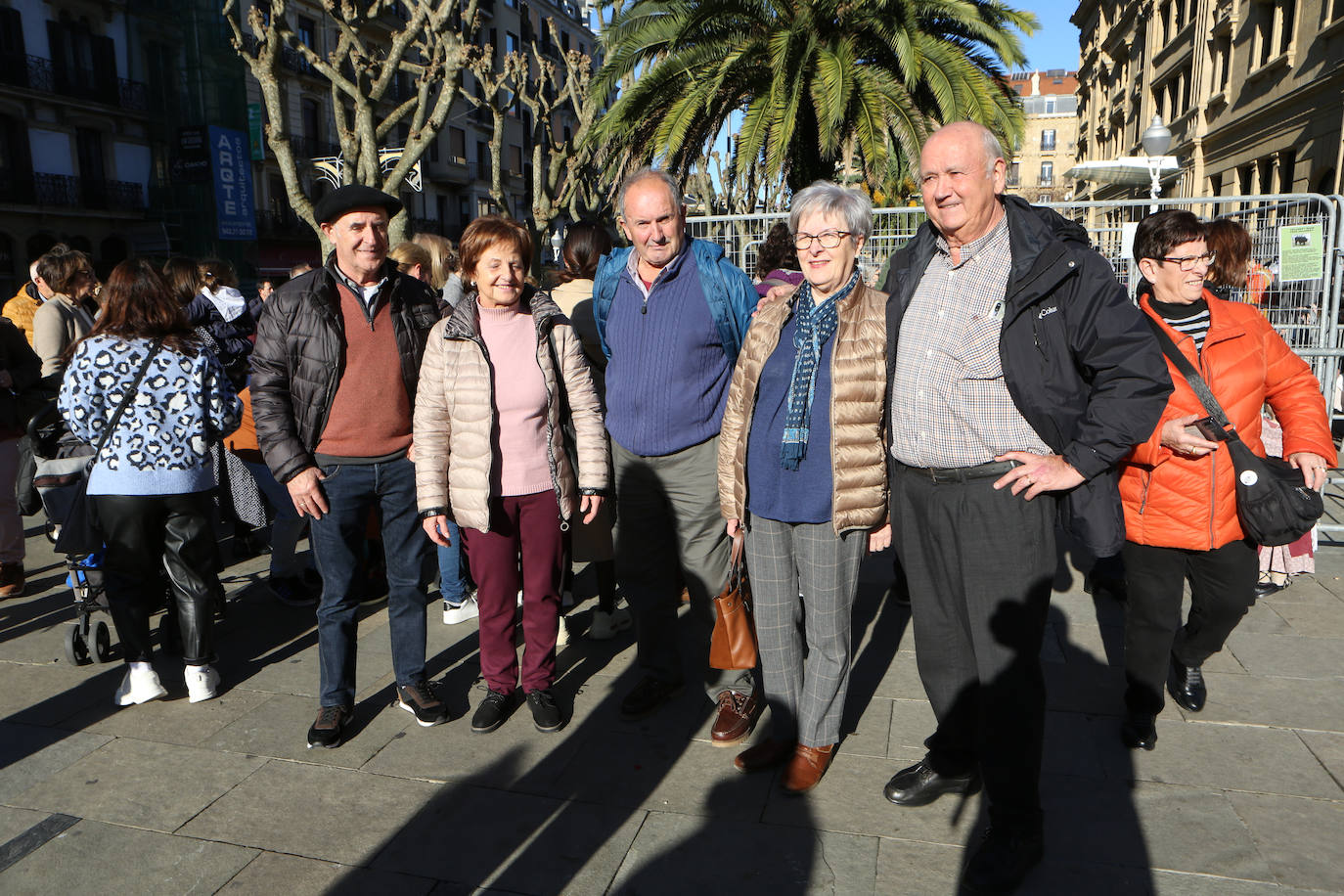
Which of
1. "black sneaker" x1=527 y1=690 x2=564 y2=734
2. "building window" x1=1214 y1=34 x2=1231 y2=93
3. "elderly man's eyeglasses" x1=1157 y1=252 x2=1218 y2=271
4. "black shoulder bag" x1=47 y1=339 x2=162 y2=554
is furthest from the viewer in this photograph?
"building window" x1=1214 y1=34 x2=1231 y2=93

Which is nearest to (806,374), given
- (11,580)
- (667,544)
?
(667,544)

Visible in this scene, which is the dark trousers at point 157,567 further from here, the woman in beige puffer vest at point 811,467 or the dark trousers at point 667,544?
the woman in beige puffer vest at point 811,467

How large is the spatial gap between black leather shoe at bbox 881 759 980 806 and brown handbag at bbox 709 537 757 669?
0.62m

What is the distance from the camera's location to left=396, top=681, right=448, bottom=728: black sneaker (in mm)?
3736

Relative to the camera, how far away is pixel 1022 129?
10555 mm

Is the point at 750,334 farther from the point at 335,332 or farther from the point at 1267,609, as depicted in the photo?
the point at 1267,609

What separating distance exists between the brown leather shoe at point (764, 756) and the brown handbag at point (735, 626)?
11.5 inches

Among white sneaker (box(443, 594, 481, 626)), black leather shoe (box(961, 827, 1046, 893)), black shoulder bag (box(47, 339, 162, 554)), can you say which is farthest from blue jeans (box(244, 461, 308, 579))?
black leather shoe (box(961, 827, 1046, 893))

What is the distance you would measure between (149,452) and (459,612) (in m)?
1.78

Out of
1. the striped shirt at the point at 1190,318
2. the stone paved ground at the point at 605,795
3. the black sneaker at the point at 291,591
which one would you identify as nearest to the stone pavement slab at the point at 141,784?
the stone paved ground at the point at 605,795

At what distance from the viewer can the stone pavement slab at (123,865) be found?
2721 mm

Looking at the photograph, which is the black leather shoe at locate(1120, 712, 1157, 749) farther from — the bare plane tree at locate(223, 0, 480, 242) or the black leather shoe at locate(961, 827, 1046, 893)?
the bare plane tree at locate(223, 0, 480, 242)

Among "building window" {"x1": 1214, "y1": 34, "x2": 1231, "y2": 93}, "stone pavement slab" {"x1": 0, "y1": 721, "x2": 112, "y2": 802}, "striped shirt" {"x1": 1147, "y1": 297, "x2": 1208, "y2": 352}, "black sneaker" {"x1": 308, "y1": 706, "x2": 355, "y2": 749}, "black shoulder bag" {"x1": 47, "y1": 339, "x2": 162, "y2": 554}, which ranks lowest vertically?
"stone pavement slab" {"x1": 0, "y1": 721, "x2": 112, "y2": 802}

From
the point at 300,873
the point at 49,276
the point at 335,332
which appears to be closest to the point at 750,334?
the point at 335,332
